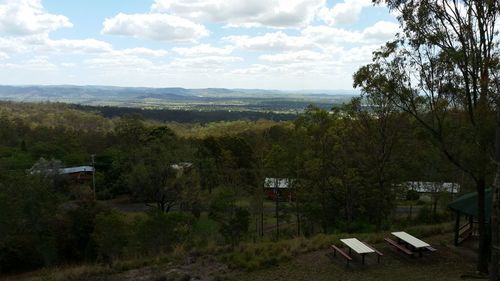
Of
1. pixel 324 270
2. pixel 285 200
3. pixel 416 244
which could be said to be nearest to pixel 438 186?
pixel 285 200

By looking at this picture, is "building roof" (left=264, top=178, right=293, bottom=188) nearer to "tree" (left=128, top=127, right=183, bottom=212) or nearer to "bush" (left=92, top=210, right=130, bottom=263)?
"tree" (left=128, top=127, right=183, bottom=212)

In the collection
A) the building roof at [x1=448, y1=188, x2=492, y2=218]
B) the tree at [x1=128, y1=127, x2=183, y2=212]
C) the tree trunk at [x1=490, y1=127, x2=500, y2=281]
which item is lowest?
the tree at [x1=128, y1=127, x2=183, y2=212]

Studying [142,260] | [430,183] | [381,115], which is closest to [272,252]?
[142,260]

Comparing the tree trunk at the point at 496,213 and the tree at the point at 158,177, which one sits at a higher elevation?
the tree trunk at the point at 496,213

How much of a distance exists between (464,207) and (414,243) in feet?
9.12

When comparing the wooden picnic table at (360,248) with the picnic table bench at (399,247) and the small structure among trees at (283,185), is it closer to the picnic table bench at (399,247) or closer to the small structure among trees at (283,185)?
the picnic table bench at (399,247)

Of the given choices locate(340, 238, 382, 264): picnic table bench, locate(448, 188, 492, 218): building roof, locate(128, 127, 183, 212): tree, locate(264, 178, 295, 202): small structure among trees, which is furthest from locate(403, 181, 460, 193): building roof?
locate(340, 238, 382, 264): picnic table bench

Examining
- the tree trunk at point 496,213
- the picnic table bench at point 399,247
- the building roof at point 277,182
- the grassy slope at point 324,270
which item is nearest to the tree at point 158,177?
the building roof at point 277,182

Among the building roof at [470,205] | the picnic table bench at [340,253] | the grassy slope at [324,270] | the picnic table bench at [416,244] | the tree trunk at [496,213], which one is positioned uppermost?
the tree trunk at [496,213]

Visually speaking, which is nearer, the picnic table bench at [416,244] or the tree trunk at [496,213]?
the tree trunk at [496,213]

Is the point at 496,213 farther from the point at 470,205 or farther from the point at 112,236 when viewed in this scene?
the point at 112,236

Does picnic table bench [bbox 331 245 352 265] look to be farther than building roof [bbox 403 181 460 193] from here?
No

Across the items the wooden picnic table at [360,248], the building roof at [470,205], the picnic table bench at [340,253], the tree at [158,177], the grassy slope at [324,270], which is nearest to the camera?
the grassy slope at [324,270]

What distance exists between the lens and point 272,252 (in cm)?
1427
